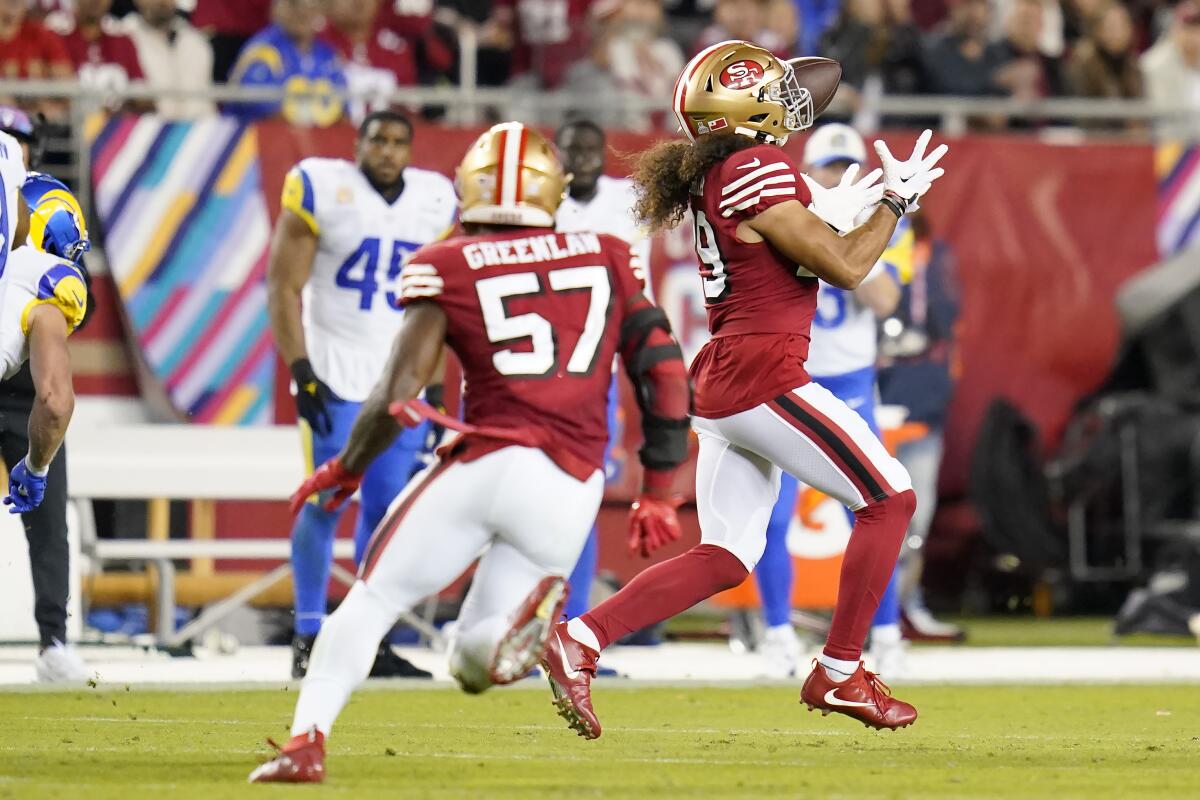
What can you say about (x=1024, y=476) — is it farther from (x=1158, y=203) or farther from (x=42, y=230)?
(x=42, y=230)

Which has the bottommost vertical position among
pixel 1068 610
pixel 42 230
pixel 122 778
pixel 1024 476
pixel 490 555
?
pixel 1068 610

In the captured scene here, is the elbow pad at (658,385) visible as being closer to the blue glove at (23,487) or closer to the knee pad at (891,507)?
the knee pad at (891,507)

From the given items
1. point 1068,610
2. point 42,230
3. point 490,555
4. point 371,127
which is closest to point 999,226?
point 1068,610

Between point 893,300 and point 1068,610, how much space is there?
472 cm

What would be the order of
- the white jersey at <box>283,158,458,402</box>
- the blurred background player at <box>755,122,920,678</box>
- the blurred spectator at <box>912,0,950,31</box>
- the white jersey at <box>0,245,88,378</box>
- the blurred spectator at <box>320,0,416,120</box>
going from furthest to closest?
1. the blurred spectator at <box>912,0,950,31</box>
2. the blurred spectator at <box>320,0,416,120</box>
3. the blurred background player at <box>755,122,920,678</box>
4. the white jersey at <box>283,158,458,402</box>
5. the white jersey at <box>0,245,88,378</box>

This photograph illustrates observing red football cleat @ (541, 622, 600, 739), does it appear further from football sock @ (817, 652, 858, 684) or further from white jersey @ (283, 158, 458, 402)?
white jersey @ (283, 158, 458, 402)

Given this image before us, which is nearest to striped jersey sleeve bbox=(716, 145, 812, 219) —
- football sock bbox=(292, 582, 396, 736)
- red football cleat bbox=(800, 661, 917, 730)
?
red football cleat bbox=(800, 661, 917, 730)

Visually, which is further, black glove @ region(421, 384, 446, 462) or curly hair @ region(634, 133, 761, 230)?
black glove @ region(421, 384, 446, 462)

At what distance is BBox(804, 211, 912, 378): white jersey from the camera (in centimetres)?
862

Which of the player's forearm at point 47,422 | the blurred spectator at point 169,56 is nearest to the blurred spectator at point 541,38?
the blurred spectator at point 169,56

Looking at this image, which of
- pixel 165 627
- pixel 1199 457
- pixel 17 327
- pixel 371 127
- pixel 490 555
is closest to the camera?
pixel 490 555

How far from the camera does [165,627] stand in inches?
376

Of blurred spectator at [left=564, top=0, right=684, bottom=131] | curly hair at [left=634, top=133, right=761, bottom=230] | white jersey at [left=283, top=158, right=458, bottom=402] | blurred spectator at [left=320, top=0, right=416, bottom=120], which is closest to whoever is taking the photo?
curly hair at [left=634, top=133, right=761, bottom=230]

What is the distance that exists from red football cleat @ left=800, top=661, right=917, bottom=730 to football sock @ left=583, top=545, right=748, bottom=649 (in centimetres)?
39
